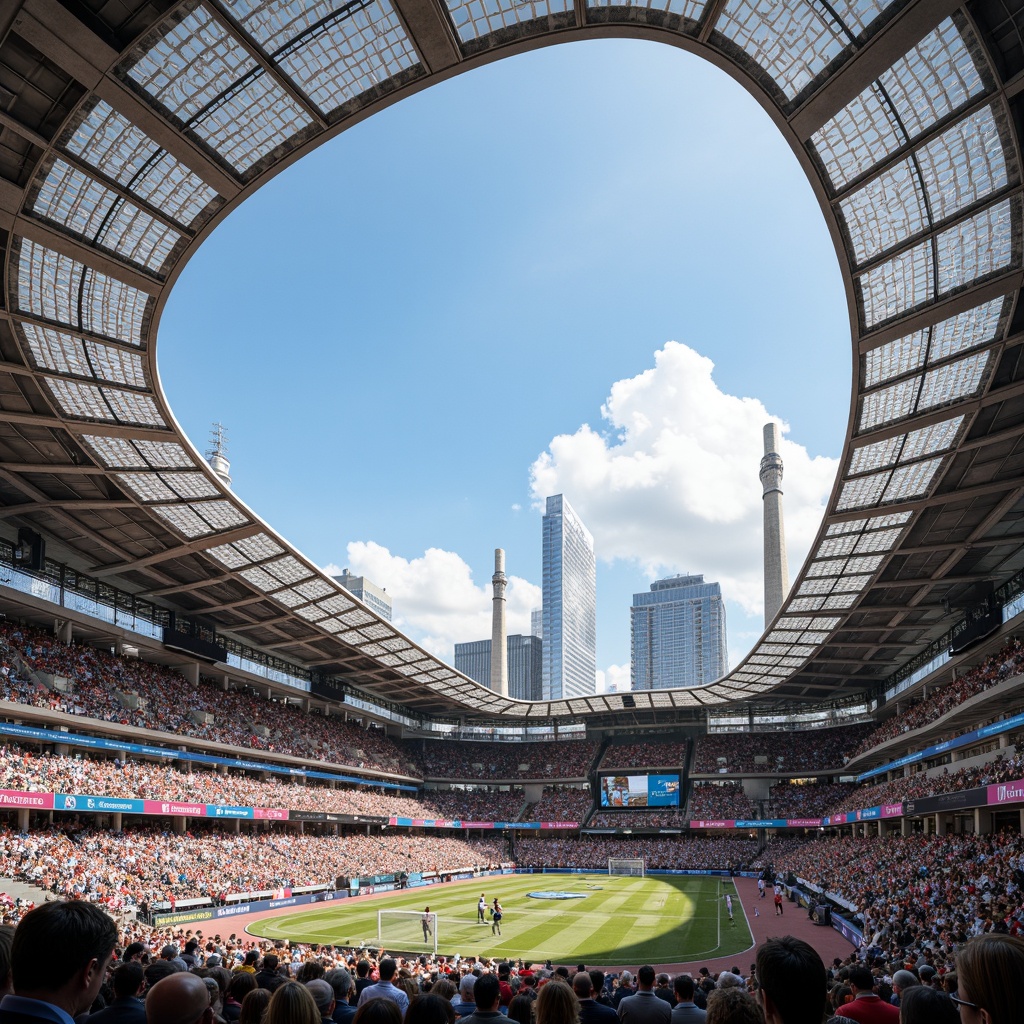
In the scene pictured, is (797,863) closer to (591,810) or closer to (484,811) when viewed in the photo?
(591,810)

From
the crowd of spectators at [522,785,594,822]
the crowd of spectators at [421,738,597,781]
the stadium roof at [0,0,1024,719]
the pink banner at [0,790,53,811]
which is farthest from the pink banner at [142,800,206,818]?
the crowd of spectators at [522,785,594,822]

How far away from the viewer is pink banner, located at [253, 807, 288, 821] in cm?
5147

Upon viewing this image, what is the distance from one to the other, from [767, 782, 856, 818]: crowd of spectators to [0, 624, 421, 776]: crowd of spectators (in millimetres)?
37059

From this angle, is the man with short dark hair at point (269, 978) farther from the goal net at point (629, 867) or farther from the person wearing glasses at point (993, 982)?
the goal net at point (629, 867)

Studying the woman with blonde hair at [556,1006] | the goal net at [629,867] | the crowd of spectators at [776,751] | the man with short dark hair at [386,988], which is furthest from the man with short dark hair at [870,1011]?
the crowd of spectators at [776,751]

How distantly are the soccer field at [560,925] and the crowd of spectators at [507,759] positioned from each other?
90.5ft

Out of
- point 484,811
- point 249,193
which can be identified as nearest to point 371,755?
point 484,811

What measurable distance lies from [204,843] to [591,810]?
44.1 m

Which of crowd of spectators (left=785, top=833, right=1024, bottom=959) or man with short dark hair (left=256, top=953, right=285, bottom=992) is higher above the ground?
man with short dark hair (left=256, top=953, right=285, bottom=992)

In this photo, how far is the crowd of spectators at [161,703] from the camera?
39.3 m

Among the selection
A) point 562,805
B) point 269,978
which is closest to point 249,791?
point 562,805

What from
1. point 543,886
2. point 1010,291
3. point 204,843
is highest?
point 1010,291

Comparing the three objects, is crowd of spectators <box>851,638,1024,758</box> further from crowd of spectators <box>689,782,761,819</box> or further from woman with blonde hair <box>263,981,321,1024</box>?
woman with blonde hair <box>263,981,321,1024</box>

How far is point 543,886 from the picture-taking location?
59594mm
